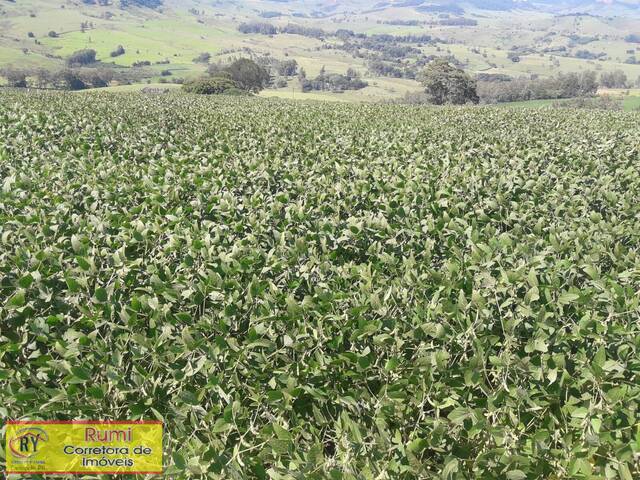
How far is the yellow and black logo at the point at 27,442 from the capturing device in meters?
3.39

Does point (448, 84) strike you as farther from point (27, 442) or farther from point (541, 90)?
point (27, 442)

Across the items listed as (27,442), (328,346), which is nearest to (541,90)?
(328,346)

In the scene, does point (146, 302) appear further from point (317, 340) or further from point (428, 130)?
point (428, 130)

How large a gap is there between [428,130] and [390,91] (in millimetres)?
147550

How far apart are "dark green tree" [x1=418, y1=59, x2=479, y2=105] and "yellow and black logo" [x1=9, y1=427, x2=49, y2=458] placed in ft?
329

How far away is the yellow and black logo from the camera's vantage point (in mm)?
3387

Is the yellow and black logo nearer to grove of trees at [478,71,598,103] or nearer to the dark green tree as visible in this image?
the dark green tree

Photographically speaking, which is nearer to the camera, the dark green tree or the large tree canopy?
the dark green tree

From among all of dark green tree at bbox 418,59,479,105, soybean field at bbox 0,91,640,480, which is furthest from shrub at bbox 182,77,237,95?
soybean field at bbox 0,91,640,480

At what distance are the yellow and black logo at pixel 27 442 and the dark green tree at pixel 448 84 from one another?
10034cm

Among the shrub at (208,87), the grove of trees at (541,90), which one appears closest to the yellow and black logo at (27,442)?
the shrub at (208,87)

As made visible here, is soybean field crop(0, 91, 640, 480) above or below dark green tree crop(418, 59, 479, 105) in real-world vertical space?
below

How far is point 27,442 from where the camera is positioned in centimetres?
349

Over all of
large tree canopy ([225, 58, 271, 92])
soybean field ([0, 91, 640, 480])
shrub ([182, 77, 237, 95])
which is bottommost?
soybean field ([0, 91, 640, 480])
